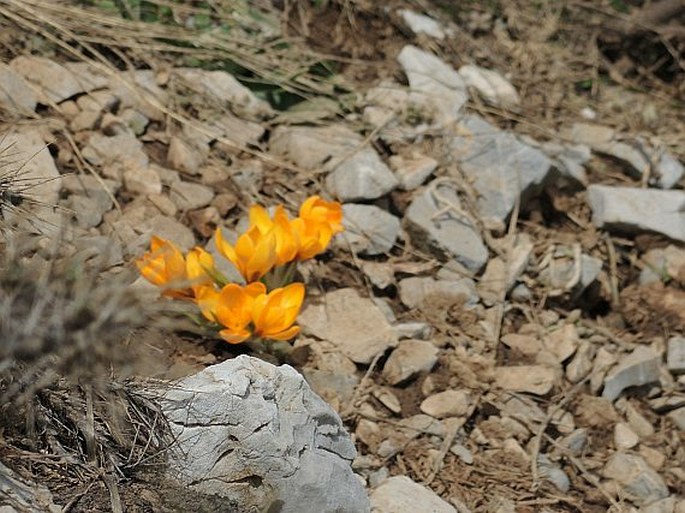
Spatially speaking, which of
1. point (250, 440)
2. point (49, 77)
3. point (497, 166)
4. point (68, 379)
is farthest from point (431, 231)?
point (68, 379)

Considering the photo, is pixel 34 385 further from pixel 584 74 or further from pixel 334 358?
pixel 584 74

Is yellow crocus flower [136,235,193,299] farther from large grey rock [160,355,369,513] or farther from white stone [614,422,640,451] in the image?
white stone [614,422,640,451]

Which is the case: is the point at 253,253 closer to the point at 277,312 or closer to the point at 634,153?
the point at 277,312

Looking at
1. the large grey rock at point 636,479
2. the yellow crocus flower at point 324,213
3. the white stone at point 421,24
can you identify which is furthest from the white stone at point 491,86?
the large grey rock at point 636,479

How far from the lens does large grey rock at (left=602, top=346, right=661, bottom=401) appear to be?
3.45m

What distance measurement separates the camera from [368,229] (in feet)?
11.9

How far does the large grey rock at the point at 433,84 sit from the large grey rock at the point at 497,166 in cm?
12

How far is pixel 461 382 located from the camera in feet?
10.8

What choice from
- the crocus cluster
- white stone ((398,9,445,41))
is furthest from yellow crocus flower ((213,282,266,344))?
white stone ((398,9,445,41))

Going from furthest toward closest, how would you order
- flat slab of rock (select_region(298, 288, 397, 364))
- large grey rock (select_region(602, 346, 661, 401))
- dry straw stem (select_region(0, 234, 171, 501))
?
large grey rock (select_region(602, 346, 661, 401))
flat slab of rock (select_region(298, 288, 397, 364))
dry straw stem (select_region(0, 234, 171, 501))

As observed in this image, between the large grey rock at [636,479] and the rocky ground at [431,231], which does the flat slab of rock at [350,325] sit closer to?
the rocky ground at [431,231]

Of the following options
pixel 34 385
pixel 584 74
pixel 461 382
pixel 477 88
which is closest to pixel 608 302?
pixel 461 382

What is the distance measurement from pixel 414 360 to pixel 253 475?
972mm

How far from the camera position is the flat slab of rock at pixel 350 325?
126 inches
